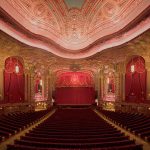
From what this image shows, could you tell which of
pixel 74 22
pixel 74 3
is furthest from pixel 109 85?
pixel 74 3

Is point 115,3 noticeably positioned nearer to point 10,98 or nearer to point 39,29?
point 39,29

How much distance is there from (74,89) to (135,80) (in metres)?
9.77

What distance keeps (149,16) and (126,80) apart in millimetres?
8558

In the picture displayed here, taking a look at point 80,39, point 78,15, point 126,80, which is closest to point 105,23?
point 78,15

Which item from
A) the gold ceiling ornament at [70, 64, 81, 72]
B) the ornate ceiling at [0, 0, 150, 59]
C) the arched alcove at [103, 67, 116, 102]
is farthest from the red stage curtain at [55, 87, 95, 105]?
the ornate ceiling at [0, 0, 150, 59]

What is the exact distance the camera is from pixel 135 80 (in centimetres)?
1619

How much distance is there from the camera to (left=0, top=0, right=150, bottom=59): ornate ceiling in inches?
402

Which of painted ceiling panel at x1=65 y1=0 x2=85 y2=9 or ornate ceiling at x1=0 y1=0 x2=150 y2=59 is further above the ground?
painted ceiling panel at x1=65 y1=0 x2=85 y2=9

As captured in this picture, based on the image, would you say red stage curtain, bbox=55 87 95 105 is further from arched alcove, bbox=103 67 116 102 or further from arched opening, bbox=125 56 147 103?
arched opening, bbox=125 56 147 103

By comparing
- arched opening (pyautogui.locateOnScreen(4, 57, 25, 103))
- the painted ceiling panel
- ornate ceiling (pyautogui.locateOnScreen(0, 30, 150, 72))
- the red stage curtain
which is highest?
the painted ceiling panel

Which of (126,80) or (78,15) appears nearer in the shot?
(78,15)

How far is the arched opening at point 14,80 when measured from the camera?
51.4 feet

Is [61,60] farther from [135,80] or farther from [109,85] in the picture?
[135,80]

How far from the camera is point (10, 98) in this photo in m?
15.9
